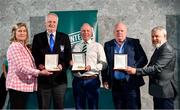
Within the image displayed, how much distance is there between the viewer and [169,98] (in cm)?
425

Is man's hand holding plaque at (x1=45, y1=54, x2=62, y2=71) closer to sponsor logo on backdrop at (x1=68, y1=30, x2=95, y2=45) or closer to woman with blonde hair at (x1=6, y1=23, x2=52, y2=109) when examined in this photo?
woman with blonde hair at (x1=6, y1=23, x2=52, y2=109)

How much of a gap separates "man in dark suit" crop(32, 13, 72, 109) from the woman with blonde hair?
189 millimetres

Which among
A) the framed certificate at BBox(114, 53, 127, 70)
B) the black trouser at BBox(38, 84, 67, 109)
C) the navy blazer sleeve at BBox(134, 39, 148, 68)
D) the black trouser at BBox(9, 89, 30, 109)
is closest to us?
the black trouser at BBox(9, 89, 30, 109)

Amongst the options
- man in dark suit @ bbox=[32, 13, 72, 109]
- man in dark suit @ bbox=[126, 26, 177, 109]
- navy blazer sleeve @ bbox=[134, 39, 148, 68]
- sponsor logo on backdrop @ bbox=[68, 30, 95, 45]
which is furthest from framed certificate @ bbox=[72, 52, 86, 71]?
sponsor logo on backdrop @ bbox=[68, 30, 95, 45]

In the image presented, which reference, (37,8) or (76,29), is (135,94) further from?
(37,8)

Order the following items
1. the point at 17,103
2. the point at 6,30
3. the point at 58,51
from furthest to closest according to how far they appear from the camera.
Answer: the point at 6,30 < the point at 58,51 < the point at 17,103

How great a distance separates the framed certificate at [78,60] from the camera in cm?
462

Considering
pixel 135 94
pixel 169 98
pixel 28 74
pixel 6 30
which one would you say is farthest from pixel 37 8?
pixel 169 98

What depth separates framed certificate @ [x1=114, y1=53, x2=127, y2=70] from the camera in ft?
15.0

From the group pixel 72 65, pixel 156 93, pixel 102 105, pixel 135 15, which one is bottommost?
pixel 102 105

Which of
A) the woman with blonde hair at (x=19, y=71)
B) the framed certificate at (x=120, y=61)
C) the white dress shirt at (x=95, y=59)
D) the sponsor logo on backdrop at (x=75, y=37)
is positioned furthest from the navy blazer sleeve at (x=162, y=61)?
the sponsor logo on backdrop at (x=75, y=37)

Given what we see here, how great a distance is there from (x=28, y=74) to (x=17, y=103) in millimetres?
374

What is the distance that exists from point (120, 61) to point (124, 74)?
191mm

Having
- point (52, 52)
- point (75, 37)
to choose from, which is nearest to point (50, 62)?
point (52, 52)
